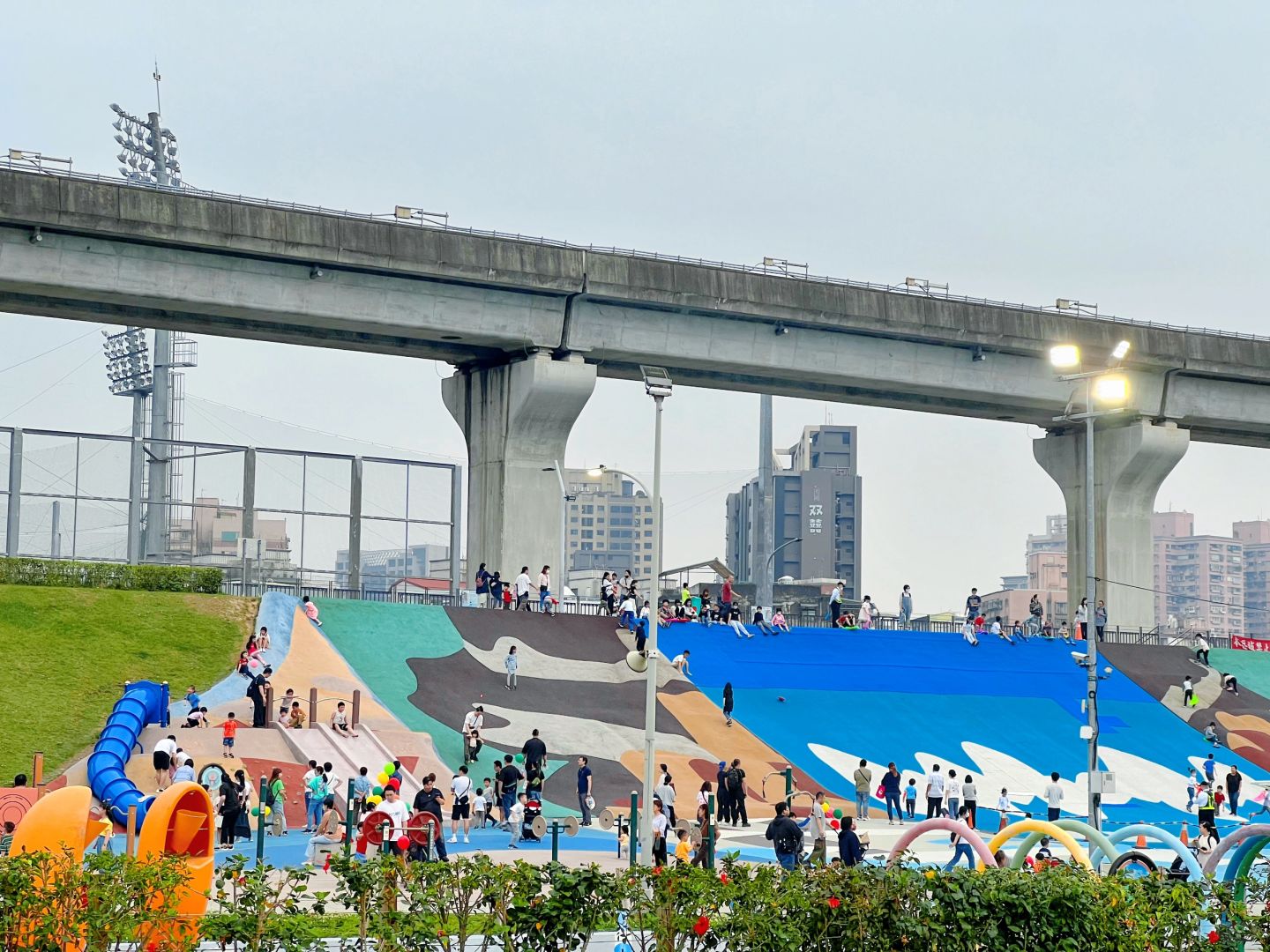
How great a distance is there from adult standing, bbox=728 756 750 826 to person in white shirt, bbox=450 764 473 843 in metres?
5.92

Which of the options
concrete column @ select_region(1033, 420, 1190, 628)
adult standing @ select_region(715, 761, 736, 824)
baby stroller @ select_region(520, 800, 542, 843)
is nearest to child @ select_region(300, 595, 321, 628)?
baby stroller @ select_region(520, 800, 542, 843)

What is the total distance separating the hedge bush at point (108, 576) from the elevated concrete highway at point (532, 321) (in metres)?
7.52

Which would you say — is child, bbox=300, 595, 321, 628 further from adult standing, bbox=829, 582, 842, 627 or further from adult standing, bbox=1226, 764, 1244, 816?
adult standing, bbox=1226, 764, 1244, 816

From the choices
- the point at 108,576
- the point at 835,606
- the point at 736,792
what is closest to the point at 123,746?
the point at 736,792

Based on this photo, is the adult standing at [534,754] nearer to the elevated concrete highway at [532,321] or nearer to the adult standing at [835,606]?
the elevated concrete highway at [532,321]

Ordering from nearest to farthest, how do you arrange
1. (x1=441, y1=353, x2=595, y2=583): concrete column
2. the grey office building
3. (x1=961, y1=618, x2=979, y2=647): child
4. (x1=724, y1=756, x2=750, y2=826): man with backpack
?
(x1=724, y1=756, x2=750, y2=826): man with backpack, (x1=441, y1=353, x2=595, y2=583): concrete column, (x1=961, y1=618, x2=979, y2=647): child, the grey office building

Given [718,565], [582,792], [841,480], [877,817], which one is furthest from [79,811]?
[841,480]

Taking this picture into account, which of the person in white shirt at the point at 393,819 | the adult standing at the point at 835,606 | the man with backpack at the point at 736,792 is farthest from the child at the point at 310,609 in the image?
the person in white shirt at the point at 393,819

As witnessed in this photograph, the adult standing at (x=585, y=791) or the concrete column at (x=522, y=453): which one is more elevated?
the concrete column at (x=522, y=453)

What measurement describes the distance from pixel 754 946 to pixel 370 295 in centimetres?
3686

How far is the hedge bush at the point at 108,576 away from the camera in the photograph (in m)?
44.4

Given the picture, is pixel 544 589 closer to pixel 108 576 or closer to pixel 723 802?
pixel 108 576

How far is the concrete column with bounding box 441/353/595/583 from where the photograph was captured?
52.0 meters

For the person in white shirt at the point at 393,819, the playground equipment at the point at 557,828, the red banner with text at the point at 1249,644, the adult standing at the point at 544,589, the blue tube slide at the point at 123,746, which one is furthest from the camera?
the red banner with text at the point at 1249,644
